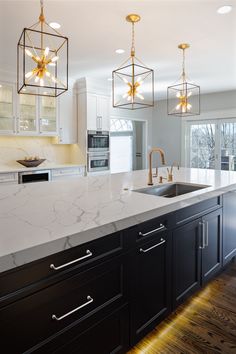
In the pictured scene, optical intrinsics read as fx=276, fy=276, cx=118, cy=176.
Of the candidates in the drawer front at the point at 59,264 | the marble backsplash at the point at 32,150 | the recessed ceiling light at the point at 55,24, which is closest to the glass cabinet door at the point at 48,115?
the marble backsplash at the point at 32,150

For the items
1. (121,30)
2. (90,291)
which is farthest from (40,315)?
(121,30)

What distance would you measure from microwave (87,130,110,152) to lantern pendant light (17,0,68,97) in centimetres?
115

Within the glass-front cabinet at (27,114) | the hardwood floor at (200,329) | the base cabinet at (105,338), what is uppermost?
the glass-front cabinet at (27,114)

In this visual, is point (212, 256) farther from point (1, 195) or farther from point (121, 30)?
point (121, 30)

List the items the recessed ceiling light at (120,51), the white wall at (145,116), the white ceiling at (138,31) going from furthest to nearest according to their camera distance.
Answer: the white wall at (145,116) → the recessed ceiling light at (120,51) → the white ceiling at (138,31)

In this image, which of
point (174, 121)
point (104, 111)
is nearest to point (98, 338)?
point (104, 111)

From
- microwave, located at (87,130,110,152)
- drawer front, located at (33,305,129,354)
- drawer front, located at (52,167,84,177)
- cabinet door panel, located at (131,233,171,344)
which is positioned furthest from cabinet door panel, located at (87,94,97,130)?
drawer front, located at (33,305,129,354)

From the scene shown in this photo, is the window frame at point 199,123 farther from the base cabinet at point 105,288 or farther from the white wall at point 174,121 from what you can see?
the base cabinet at point 105,288

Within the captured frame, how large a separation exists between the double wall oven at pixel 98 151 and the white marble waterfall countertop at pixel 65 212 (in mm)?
3008

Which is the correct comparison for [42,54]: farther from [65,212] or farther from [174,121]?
[174,121]

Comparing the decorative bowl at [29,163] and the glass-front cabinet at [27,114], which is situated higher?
the glass-front cabinet at [27,114]

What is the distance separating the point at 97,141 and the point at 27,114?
1.44 metres

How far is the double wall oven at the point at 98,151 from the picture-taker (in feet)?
18.0

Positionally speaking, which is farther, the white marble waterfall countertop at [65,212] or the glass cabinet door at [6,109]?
the glass cabinet door at [6,109]
